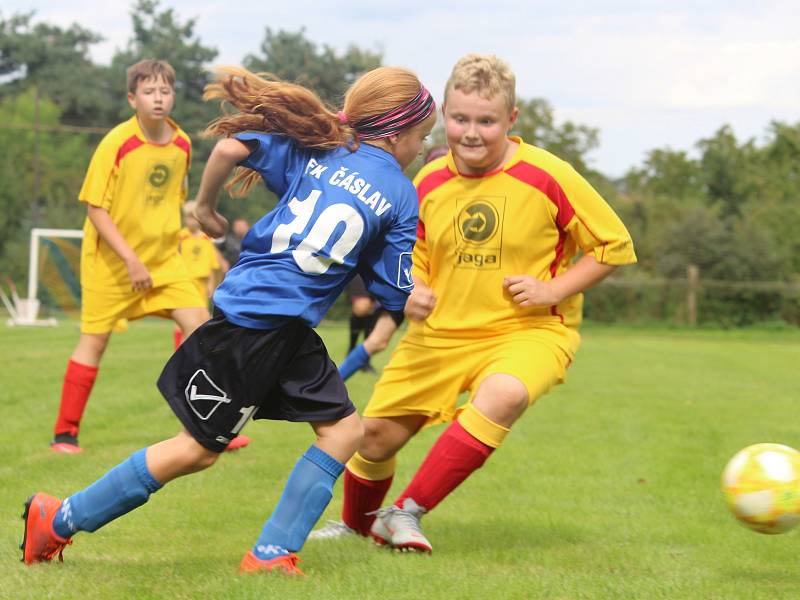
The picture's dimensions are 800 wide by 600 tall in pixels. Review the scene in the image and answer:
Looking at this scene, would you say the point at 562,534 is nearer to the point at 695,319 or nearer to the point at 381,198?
the point at 381,198

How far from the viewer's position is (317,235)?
3.79 meters

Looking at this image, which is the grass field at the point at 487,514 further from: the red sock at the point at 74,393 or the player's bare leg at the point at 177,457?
the player's bare leg at the point at 177,457

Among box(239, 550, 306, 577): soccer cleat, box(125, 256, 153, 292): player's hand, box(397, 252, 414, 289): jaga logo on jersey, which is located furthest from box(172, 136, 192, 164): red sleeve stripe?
box(239, 550, 306, 577): soccer cleat

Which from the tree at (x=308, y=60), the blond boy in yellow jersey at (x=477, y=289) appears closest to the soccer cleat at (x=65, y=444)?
the blond boy in yellow jersey at (x=477, y=289)

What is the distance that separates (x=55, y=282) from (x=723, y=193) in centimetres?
2859

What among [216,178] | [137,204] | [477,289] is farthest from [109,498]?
[137,204]

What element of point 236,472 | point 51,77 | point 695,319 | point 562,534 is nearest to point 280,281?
point 562,534

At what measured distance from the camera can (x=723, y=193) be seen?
46469mm

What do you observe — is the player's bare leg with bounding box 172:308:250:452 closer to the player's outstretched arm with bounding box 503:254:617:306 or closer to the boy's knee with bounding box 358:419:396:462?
the boy's knee with bounding box 358:419:396:462

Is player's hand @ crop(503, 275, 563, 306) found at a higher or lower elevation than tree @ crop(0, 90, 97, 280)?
higher

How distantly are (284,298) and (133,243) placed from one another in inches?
138

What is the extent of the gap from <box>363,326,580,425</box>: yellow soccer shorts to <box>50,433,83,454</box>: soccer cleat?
112 inches

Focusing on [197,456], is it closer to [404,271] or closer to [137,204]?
[404,271]

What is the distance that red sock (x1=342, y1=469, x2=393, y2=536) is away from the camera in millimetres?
4902
